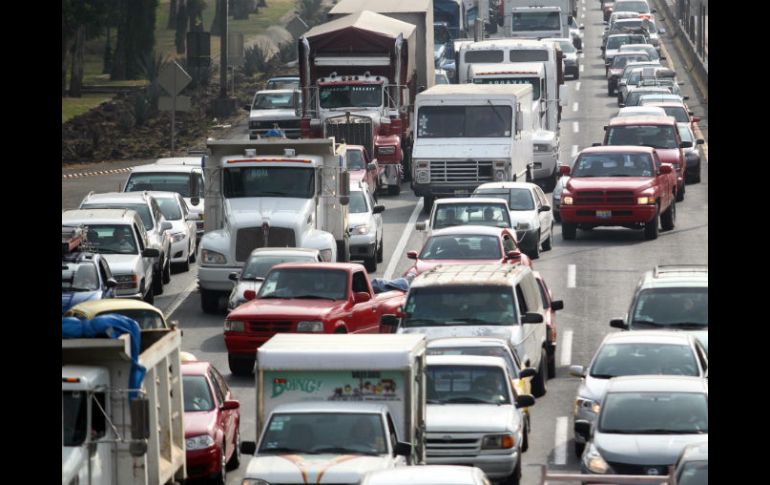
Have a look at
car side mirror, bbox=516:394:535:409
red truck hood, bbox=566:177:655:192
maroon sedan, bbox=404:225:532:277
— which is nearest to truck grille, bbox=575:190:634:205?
red truck hood, bbox=566:177:655:192

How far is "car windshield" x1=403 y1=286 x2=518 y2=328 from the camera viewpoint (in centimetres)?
2564

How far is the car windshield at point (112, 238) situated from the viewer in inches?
1305

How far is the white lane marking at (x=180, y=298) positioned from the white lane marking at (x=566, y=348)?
22.2ft

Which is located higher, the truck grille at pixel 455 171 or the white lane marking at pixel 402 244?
the truck grille at pixel 455 171

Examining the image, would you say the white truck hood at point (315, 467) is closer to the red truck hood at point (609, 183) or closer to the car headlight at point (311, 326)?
the car headlight at point (311, 326)

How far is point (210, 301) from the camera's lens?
33.2 metres

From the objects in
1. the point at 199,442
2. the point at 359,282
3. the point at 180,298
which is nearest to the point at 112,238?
the point at 180,298

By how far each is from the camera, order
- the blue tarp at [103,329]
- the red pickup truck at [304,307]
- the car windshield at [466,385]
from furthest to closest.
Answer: the red pickup truck at [304,307] → the car windshield at [466,385] → the blue tarp at [103,329]

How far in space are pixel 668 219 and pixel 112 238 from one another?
13651mm

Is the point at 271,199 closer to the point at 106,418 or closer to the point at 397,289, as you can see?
the point at 397,289

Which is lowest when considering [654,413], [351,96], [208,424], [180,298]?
[180,298]

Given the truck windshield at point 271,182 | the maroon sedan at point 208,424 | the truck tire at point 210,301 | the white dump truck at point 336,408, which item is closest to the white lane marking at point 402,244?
the truck windshield at point 271,182
